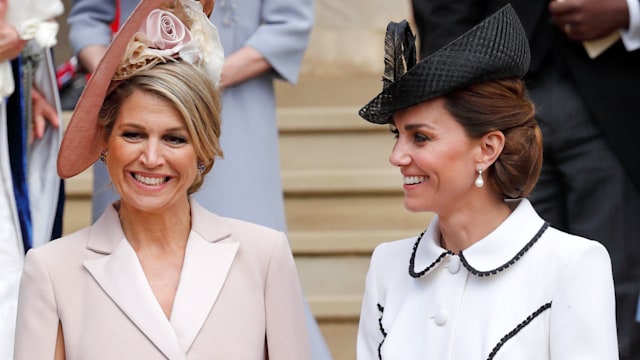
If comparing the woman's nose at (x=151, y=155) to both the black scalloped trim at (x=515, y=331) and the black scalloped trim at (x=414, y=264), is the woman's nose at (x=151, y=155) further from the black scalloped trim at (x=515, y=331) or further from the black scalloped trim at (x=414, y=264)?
the black scalloped trim at (x=515, y=331)

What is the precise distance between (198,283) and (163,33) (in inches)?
25.1

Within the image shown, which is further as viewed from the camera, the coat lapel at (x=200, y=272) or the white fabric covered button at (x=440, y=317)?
the coat lapel at (x=200, y=272)

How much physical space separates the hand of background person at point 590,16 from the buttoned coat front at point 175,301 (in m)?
1.40

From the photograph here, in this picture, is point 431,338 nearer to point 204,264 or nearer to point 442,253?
point 442,253

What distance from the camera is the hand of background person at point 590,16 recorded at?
4.36 m

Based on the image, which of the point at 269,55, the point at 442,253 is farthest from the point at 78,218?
the point at 442,253

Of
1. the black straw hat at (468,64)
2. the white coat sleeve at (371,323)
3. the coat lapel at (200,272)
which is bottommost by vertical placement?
the white coat sleeve at (371,323)

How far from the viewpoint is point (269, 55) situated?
4.75 m

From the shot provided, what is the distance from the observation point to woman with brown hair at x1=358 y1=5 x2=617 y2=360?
10.1ft

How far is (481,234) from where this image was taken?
3.32m

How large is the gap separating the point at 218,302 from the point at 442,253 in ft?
1.91

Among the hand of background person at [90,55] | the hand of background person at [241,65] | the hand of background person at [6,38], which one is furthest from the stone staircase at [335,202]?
the hand of background person at [6,38]

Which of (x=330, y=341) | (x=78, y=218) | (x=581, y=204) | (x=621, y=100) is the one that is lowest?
(x=330, y=341)

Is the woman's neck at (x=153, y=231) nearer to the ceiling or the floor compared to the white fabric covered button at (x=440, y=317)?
nearer to the ceiling
